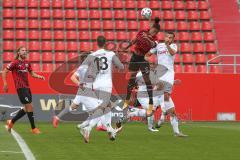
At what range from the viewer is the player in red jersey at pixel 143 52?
580 inches


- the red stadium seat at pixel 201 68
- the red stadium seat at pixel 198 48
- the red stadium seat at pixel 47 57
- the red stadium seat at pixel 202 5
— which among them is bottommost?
the red stadium seat at pixel 201 68

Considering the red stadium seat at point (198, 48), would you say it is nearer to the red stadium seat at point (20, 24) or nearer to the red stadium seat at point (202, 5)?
the red stadium seat at point (202, 5)

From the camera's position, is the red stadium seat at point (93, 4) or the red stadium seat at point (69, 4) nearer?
the red stadium seat at point (69, 4)

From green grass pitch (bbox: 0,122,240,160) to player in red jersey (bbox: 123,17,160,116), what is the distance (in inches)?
43.6

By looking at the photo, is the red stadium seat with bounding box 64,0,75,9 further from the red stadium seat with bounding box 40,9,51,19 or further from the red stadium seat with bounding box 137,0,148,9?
the red stadium seat with bounding box 137,0,148,9

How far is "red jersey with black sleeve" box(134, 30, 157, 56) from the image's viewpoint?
1485 centimetres

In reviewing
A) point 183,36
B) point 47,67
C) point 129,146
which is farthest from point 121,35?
point 129,146

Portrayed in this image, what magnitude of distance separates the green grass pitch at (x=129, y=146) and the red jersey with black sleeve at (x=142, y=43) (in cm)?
→ 200

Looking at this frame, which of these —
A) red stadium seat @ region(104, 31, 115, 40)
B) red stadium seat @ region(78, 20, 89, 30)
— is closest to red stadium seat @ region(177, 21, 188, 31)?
red stadium seat @ region(104, 31, 115, 40)

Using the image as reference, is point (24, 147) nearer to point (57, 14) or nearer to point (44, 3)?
point (57, 14)

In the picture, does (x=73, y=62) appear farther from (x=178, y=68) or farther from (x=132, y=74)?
(x=132, y=74)

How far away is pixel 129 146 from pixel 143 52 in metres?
4.17

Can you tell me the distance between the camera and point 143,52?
15312mm

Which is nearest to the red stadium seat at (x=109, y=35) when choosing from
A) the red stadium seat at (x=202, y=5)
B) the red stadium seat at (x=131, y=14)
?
the red stadium seat at (x=131, y=14)
